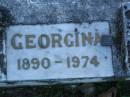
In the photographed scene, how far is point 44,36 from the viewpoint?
337 cm

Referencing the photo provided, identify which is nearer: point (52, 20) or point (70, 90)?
point (52, 20)

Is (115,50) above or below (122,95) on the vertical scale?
above

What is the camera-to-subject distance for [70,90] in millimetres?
3734

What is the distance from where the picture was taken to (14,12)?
3.44 metres

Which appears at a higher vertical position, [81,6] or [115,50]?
[81,6]

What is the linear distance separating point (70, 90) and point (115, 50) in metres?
0.60

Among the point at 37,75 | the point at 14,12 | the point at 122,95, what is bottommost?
the point at 122,95

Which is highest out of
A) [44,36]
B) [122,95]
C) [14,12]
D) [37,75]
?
[14,12]

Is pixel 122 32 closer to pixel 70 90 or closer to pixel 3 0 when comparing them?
pixel 70 90

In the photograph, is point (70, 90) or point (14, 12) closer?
point (14, 12)

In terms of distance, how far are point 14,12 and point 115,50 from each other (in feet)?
2.99

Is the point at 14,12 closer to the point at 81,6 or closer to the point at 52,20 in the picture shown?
the point at 52,20

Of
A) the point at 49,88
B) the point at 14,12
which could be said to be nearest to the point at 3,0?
the point at 14,12

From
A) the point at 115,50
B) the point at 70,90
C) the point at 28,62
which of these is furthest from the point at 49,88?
the point at 115,50
